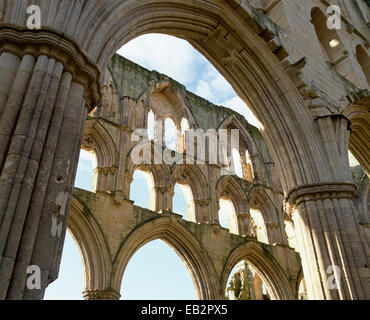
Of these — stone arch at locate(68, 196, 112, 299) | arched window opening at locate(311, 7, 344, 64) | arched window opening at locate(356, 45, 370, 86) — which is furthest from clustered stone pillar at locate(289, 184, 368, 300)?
arched window opening at locate(356, 45, 370, 86)

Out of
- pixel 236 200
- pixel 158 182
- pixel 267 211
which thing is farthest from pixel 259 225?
pixel 158 182

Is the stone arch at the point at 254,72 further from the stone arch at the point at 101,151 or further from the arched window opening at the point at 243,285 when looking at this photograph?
the arched window opening at the point at 243,285

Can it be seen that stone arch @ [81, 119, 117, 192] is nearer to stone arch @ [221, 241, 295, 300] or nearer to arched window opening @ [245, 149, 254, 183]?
stone arch @ [221, 241, 295, 300]

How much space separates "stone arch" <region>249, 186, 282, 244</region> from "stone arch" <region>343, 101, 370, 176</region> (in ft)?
20.8

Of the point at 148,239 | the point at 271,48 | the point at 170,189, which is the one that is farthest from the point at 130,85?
the point at 271,48

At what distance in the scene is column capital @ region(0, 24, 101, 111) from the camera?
11.1 feet

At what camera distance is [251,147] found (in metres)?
16.7

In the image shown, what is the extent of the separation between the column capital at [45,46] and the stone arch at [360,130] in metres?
5.68

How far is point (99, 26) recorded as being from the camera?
430 centimetres

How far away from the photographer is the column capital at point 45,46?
11.1ft

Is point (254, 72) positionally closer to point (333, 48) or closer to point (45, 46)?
point (333, 48)
